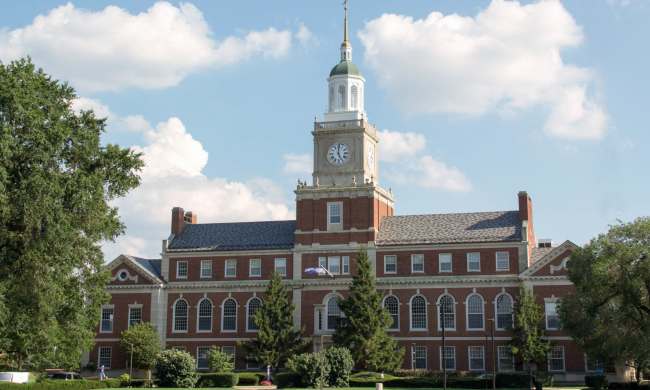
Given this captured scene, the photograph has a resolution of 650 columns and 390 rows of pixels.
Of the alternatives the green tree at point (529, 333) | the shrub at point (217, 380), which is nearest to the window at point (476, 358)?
the green tree at point (529, 333)

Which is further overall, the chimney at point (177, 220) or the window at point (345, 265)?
the chimney at point (177, 220)

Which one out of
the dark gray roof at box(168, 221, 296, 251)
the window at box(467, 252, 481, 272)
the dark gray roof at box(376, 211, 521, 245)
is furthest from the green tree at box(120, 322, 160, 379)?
the window at box(467, 252, 481, 272)

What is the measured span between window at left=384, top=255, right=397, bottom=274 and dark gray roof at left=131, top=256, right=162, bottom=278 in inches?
786

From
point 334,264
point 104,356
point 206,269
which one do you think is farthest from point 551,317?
point 104,356

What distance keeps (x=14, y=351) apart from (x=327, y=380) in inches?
781

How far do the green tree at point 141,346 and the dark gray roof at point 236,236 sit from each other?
8.57 m

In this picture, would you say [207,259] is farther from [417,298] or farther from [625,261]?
[625,261]

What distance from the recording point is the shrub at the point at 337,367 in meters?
58.4

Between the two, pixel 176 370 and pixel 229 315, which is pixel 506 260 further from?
pixel 176 370

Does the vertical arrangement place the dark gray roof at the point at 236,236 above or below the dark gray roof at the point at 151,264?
above

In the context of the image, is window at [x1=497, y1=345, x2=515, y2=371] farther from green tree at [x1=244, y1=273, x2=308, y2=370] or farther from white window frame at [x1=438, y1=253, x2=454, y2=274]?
green tree at [x1=244, y1=273, x2=308, y2=370]

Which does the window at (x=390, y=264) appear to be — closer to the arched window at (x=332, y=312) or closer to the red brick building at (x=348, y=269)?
the red brick building at (x=348, y=269)

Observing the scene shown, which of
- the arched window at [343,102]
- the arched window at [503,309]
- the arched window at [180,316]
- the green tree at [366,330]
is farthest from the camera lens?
the arched window at [343,102]

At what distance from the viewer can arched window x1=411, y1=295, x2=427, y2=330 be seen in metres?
72.4
